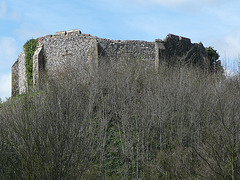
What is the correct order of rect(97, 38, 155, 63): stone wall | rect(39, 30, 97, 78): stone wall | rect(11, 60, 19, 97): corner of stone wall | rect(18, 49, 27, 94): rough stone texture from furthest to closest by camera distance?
rect(11, 60, 19, 97): corner of stone wall → rect(18, 49, 27, 94): rough stone texture → rect(97, 38, 155, 63): stone wall → rect(39, 30, 97, 78): stone wall

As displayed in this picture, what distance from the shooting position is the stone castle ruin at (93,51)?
1905 cm

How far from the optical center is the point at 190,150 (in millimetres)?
13766

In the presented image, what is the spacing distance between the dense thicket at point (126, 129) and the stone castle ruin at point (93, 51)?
117 cm

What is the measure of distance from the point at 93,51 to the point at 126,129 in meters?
6.12

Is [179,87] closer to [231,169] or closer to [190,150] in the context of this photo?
[190,150]

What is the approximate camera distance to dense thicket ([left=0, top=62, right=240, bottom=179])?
7941mm

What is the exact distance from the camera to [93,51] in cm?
1886

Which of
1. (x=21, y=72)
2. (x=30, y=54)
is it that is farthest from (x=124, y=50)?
(x=21, y=72)

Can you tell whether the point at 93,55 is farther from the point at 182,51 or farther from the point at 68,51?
the point at 182,51

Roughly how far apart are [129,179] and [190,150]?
2.87m

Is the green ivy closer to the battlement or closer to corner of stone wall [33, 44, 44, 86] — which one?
corner of stone wall [33, 44, 44, 86]

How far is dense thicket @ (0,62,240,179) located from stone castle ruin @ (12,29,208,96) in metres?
1.17

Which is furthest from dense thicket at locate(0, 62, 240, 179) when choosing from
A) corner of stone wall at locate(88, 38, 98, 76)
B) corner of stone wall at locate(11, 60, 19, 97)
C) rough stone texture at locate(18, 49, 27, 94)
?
corner of stone wall at locate(11, 60, 19, 97)

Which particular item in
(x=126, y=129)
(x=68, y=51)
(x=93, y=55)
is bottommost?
(x=126, y=129)
